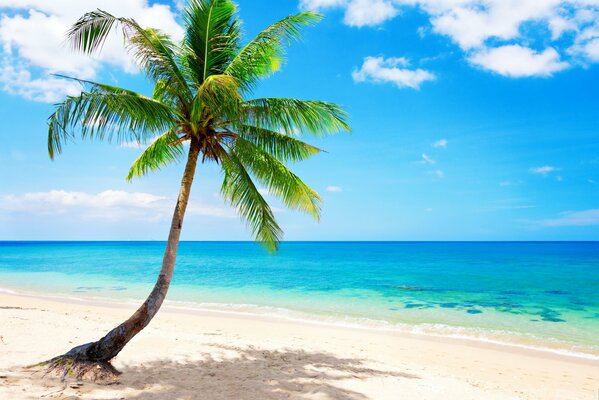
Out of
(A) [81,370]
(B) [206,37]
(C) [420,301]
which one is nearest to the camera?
(A) [81,370]

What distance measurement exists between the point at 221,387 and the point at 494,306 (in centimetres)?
1457

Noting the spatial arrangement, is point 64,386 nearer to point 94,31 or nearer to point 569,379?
point 94,31

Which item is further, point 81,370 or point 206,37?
point 206,37

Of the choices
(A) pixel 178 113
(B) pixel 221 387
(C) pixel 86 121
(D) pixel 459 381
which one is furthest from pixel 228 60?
(D) pixel 459 381

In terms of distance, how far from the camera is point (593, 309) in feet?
51.3

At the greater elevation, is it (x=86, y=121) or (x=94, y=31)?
(x=94, y=31)

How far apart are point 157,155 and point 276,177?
2.74 meters

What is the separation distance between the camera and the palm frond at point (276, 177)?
21.9 feet

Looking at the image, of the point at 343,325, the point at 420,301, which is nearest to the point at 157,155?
the point at 343,325

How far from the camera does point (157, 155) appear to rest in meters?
7.91

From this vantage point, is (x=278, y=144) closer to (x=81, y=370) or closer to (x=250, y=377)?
(x=250, y=377)

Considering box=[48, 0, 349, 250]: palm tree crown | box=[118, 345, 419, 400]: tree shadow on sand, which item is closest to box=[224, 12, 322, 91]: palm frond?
box=[48, 0, 349, 250]: palm tree crown

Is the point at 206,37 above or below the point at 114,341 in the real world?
above

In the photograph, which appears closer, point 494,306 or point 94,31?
point 94,31
